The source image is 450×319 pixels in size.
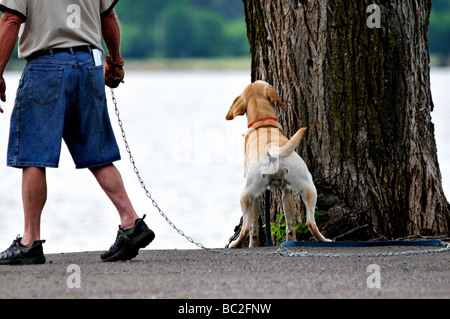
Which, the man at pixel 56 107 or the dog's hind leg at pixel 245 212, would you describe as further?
the dog's hind leg at pixel 245 212

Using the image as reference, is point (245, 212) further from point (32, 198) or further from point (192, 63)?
point (192, 63)

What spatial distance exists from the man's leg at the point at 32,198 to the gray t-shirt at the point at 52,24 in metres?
0.77

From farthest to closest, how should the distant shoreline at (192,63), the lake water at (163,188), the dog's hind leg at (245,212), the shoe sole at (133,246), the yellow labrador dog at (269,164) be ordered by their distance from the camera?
the distant shoreline at (192,63), the lake water at (163,188), the dog's hind leg at (245,212), the yellow labrador dog at (269,164), the shoe sole at (133,246)

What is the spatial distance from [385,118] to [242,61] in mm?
62391

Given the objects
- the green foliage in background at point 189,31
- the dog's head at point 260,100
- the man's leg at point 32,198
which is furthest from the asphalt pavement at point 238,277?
the green foliage in background at point 189,31

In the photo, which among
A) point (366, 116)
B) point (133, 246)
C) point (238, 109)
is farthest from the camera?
point (238, 109)

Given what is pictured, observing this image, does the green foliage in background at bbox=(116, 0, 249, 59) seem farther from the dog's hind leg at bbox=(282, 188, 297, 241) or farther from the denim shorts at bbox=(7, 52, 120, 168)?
the denim shorts at bbox=(7, 52, 120, 168)

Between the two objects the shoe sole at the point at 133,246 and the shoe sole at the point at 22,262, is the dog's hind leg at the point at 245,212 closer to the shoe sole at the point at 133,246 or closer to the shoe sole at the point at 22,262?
the shoe sole at the point at 133,246

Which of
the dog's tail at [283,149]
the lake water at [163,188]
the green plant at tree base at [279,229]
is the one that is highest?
the dog's tail at [283,149]

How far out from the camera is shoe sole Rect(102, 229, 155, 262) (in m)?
5.62

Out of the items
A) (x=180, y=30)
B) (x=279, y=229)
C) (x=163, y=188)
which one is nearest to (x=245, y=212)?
(x=279, y=229)

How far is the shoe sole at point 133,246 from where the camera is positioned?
5625mm

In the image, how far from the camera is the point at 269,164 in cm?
629

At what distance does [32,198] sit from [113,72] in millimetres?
1123
